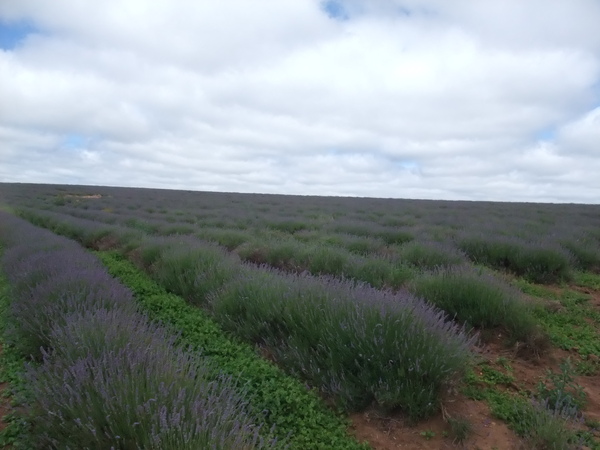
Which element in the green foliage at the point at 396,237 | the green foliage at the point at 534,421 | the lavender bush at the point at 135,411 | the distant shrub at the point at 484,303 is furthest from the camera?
the green foliage at the point at 396,237

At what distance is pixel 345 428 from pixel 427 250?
231 inches

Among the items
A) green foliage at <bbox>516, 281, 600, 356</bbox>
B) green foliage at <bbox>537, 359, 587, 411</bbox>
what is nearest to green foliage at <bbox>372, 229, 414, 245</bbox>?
green foliage at <bbox>516, 281, 600, 356</bbox>

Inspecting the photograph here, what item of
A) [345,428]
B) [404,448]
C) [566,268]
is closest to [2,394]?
[345,428]

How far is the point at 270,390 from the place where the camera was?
3.68 metres

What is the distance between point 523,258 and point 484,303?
4.30 m

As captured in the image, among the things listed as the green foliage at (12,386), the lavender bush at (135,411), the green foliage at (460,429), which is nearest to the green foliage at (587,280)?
the green foliage at (460,429)

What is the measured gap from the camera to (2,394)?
3.79 metres

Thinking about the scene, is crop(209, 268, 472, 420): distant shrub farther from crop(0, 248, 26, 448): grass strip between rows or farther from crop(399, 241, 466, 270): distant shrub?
crop(399, 241, 466, 270): distant shrub

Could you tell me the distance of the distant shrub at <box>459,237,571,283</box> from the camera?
8453 millimetres

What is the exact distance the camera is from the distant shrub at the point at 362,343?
11.4 ft

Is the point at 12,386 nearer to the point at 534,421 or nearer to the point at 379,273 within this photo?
the point at 534,421

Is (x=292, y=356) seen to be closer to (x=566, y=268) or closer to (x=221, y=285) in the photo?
(x=221, y=285)

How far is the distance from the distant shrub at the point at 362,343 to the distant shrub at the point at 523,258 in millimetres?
5244

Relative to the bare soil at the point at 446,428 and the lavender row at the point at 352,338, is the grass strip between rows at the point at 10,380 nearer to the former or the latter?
the lavender row at the point at 352,338
